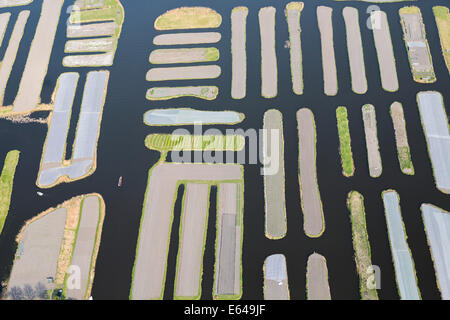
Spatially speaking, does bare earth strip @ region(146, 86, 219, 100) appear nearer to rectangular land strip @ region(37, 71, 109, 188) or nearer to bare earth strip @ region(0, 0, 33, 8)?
rectangular land strip @ region(37, 71, 109, 188)

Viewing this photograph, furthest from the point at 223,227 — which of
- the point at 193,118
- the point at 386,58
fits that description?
the point at 386,58

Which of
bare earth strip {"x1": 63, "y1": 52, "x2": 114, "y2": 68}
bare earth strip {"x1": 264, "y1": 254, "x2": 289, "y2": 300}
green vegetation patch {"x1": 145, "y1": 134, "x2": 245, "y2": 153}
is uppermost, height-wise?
bare earth strip {"x1": 63, "y1": 52, "x2": 114, "y2": 68}

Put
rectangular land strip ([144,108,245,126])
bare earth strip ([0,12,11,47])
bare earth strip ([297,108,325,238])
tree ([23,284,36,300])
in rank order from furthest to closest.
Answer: bare earth strip ([0,12,11,47]), rectangular land strip ([144,108,245,126]), bare earth strip ([297,108,325,238]), tree ([23,284,36,300])

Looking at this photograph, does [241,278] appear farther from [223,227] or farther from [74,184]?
[74,184]

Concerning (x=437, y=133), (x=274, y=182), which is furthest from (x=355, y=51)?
(x=274, y=182)

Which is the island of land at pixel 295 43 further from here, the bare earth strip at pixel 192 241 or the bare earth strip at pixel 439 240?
the bare earth strip at pixel 439 240

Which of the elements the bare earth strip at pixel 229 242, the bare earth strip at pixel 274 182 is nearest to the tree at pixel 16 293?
the bare earth strip at pixel 229 242

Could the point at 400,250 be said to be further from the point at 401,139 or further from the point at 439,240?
the point at 401,139

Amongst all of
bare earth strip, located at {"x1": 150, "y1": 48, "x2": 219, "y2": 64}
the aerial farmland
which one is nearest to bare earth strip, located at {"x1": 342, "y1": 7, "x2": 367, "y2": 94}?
the aerial farmland
